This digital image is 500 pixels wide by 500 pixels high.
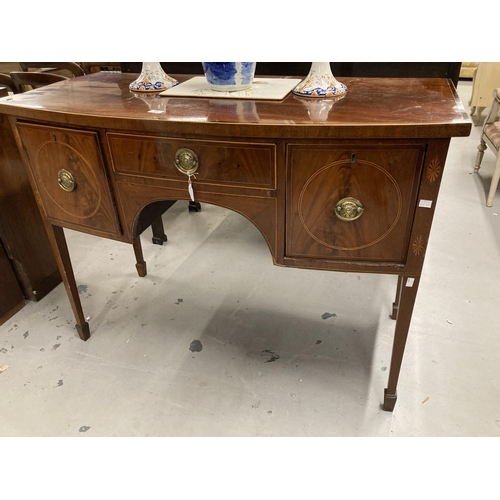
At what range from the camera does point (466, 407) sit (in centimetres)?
126

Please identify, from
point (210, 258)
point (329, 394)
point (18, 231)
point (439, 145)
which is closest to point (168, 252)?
point (210, 258)

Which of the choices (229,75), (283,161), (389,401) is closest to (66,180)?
(229,75)

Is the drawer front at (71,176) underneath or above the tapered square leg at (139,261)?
above

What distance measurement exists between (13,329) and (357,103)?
1.49m

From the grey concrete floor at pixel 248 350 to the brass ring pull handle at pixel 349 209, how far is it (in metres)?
0.65

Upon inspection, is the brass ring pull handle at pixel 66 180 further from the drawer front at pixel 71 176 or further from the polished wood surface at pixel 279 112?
the polished wood surface at pixel 279 112

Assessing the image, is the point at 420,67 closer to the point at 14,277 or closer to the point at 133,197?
the point at 133,197

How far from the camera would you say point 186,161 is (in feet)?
3.31

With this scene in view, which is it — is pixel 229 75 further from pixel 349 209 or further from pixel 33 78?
pixel 33 78

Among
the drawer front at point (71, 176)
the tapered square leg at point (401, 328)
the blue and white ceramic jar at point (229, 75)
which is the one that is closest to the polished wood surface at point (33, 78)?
the drawer front at point (71, 176)

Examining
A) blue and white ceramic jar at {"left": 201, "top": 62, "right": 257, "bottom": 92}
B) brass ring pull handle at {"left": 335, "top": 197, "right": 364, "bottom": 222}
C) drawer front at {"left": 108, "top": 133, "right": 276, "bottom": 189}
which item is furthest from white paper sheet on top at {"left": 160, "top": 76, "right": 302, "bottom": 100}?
brass ring pull handle at {"left": 335, "top": 197, "right": 364, "bottom": 222}

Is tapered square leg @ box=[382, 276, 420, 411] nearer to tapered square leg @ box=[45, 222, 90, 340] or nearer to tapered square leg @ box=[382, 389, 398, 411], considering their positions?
tapered square leg @ box=[382, 389, 398, 411]

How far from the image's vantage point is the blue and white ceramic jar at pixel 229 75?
3.65ft

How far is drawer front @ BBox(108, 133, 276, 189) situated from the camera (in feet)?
3.11
